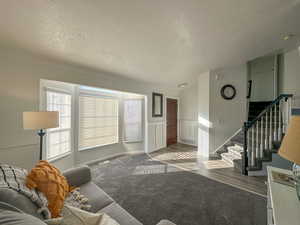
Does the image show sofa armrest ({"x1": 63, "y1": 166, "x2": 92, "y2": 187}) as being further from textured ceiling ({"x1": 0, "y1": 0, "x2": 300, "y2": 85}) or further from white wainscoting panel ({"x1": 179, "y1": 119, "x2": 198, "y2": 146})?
white wainscoting panel ({"x1": 179, "y1": 119, "x2": 198, "y2": 146})

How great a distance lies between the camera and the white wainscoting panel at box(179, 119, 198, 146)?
598 cm

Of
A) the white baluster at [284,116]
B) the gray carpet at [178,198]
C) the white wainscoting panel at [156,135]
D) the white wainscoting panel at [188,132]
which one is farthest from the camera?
the white wainscoting panel at [188,132]

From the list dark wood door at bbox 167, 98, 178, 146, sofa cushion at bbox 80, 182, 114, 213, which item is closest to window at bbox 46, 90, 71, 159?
sofa cushion at bbox 80, 182, 114, 213

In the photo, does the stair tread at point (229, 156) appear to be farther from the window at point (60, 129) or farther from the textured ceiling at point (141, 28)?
the window at point (60, 129)

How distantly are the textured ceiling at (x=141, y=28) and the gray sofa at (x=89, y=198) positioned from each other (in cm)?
178

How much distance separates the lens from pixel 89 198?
4.90ft

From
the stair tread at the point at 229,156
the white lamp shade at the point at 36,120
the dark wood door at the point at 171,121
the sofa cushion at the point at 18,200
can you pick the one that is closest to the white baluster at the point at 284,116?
the stair tread at the point at 229,156

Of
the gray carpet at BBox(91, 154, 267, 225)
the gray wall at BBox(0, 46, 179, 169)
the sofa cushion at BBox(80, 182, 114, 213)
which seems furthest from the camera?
the gray wall at BBox(0, 46, 179, 169)

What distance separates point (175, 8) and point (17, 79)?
2571 millimetres

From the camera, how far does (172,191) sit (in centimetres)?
250

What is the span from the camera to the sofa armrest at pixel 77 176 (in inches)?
67.1

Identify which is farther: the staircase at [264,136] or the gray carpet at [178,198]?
the staircase at [264,136]

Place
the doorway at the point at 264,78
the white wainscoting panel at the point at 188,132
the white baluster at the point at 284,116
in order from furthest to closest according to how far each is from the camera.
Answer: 1. the white wainscoting panel at the point at 188,132
2. the doorway at the point at 264,78
3. the white baluster at the point at 284,116

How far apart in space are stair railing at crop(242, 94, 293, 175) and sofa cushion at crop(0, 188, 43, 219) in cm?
367
